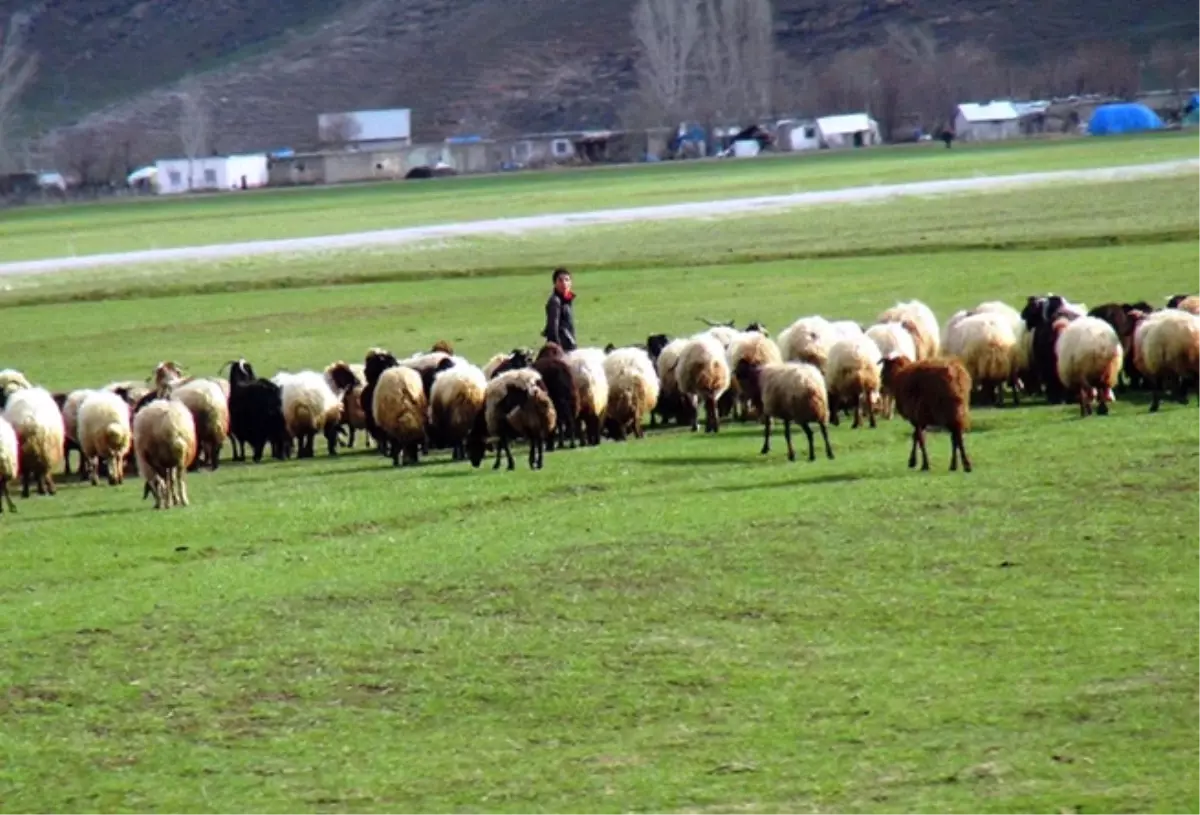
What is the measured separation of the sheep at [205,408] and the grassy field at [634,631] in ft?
1.44

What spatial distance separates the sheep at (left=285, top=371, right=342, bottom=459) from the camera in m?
26.6

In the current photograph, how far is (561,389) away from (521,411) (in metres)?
1.84

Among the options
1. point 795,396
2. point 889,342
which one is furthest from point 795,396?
point 889,342

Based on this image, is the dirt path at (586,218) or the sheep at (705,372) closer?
the sheep at (705,372)

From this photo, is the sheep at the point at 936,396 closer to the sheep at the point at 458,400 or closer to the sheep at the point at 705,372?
the sheep at the point at 458,400

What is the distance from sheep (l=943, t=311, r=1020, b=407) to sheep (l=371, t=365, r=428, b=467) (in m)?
5.97

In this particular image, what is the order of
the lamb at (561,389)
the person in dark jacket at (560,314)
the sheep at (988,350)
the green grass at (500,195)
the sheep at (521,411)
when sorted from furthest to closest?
the green grass at (500,195) → the person in dark jacket at (560,314) → the sheep at (988,350) → the lamb at (561,389) → the sheep at (521,411)

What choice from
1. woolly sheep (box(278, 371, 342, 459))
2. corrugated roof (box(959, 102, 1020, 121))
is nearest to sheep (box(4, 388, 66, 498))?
woolly sheep (box(278, 371, 342, 459))

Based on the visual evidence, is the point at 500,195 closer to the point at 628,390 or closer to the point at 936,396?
the point at 628,390

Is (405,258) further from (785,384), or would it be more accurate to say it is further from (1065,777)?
(1065,777)

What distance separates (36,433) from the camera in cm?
2361

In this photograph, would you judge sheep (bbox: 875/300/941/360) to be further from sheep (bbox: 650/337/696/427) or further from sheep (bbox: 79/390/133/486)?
sheep (bbox: 79/390/133/486)

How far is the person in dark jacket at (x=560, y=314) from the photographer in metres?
27.5

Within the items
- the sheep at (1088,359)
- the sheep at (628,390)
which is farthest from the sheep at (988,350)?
the sheep at (628,390)
